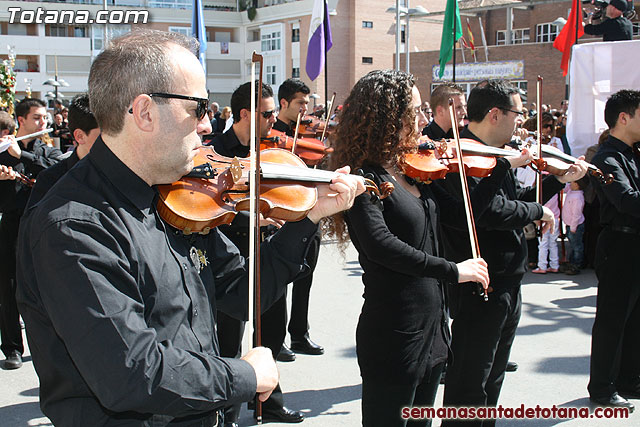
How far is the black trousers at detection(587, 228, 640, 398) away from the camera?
3982 millimetres

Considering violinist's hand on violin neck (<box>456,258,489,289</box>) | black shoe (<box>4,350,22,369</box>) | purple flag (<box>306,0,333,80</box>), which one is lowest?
black shoe (<box>4,350,22,369</box>)

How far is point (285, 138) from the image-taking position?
5.53 metres

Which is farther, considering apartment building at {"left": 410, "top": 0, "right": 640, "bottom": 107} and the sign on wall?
the sign on wall

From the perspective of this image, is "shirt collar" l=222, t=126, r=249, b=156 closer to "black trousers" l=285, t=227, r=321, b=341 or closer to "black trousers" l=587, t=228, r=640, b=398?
"black trousers" l=285, t=227, r=321, b=341

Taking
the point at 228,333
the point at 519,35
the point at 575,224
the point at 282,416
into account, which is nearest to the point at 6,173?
the point at 228,333

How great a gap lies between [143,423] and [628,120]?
3.61 m

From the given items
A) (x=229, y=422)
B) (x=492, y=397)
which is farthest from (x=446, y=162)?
(x=229, y=422)

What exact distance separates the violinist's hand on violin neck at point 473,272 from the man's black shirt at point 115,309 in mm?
1289

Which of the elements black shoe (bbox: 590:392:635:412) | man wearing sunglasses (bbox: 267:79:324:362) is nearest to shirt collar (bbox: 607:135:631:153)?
black shoe (bbox: 590:392:635:412)

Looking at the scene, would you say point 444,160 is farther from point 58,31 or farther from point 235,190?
point 58,31

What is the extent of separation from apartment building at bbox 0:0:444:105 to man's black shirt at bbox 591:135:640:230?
135 ft

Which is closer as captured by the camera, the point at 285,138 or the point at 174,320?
the point at 174,320

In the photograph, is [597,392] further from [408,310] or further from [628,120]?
[408,310]

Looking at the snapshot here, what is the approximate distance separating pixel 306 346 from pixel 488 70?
33057 millimetres
